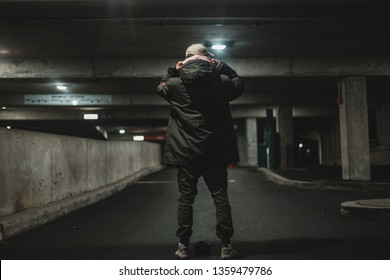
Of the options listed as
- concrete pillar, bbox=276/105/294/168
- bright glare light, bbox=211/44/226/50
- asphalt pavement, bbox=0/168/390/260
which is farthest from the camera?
concrete pillar, bbox=276/105/294/168

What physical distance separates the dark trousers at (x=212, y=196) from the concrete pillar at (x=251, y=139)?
1100 inches

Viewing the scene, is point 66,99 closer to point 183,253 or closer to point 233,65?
point 233,65

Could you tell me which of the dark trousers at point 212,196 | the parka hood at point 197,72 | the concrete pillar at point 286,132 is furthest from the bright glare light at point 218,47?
the concrete pillar at point 286,132

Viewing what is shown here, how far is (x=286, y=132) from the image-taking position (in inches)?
1045

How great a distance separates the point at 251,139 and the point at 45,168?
83.5 ft

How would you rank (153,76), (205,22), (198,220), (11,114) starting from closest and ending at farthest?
(198,220) < (205,22) < (153,76) < (11,114)

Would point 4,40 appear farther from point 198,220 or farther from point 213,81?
point 213,81

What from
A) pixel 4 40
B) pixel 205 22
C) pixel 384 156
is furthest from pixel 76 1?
pixel 384 156

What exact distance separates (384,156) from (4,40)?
2258cm

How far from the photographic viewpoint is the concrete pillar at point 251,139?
31500 millimetres

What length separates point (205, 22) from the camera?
9477 mm

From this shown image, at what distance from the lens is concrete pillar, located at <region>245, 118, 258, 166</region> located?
3150cm

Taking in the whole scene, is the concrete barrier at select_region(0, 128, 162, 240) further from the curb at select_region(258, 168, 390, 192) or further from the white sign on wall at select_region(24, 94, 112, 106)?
the white sign on wall at select_region(24, 94, 112, 106)

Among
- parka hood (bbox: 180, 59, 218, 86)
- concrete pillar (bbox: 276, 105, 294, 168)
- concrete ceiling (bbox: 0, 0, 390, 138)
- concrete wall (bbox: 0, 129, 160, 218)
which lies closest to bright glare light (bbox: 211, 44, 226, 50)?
concrete ceiling (bbox: 0, 0, 390, 138)
